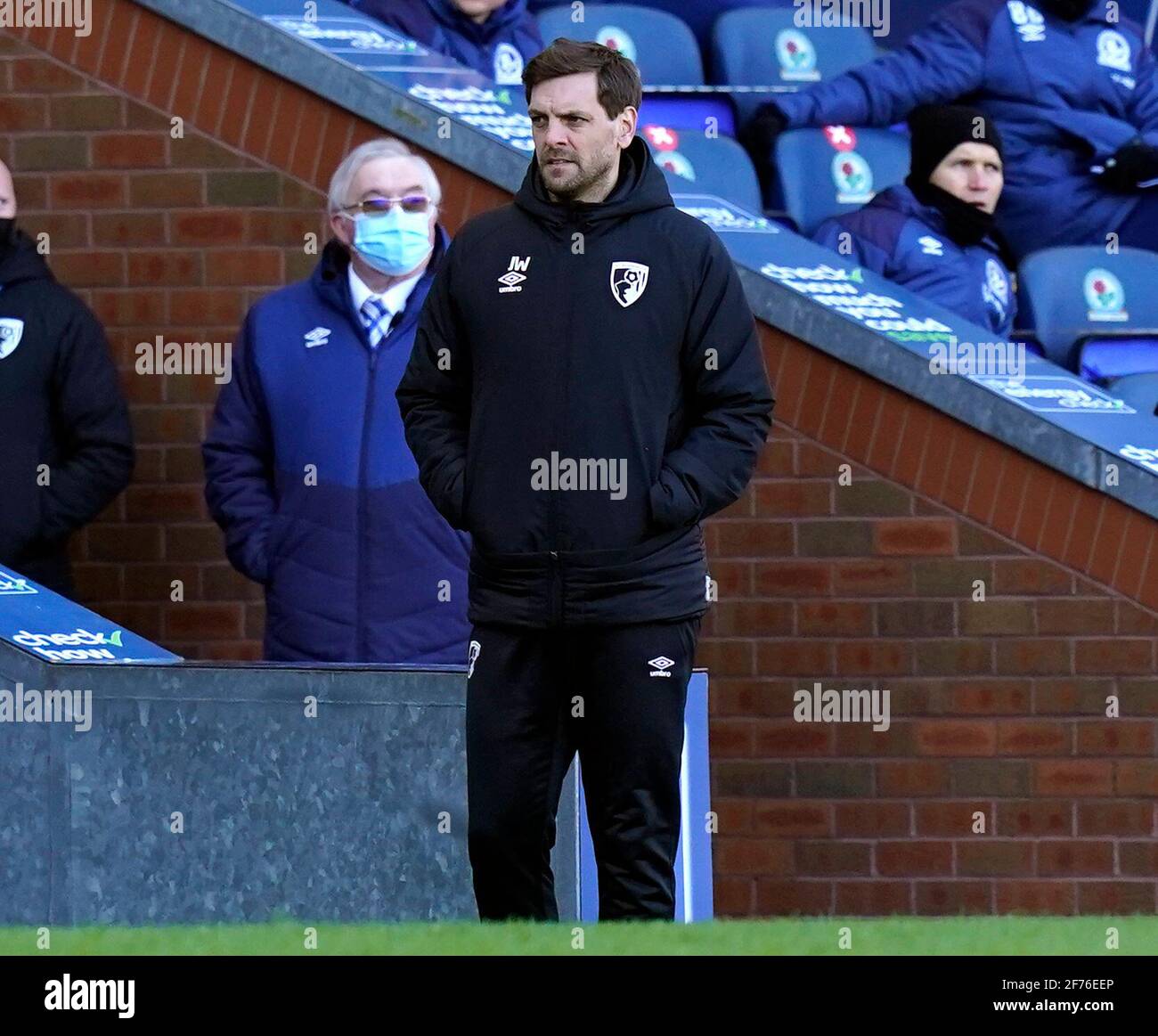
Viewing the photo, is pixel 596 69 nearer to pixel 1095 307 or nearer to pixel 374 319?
pixel 374 319

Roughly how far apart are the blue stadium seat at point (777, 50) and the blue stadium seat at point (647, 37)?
118 mm

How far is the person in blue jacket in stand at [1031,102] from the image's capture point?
869 cm

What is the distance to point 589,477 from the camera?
15.0 ft

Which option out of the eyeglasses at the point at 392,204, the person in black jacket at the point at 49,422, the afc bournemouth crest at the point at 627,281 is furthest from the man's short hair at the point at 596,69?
the person in black jacket at the point at 49,422

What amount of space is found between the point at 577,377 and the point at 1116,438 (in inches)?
126

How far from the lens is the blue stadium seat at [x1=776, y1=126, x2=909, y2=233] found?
8.52 meters

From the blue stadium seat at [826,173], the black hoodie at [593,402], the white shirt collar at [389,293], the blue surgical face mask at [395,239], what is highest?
the blue stadium seat at [826,173]

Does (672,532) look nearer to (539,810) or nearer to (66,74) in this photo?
(539,810)

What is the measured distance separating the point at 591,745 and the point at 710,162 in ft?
13.8

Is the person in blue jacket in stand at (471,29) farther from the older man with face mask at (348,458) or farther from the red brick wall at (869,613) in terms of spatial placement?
the older man with face mask at (348,458)

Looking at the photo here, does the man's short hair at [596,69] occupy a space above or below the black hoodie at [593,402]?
above

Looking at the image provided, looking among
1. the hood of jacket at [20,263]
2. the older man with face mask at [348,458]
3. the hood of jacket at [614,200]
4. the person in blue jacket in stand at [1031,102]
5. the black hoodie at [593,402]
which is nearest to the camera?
the black hoodie at [593,402]

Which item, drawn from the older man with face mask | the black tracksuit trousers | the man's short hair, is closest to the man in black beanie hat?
the older man with face mask
